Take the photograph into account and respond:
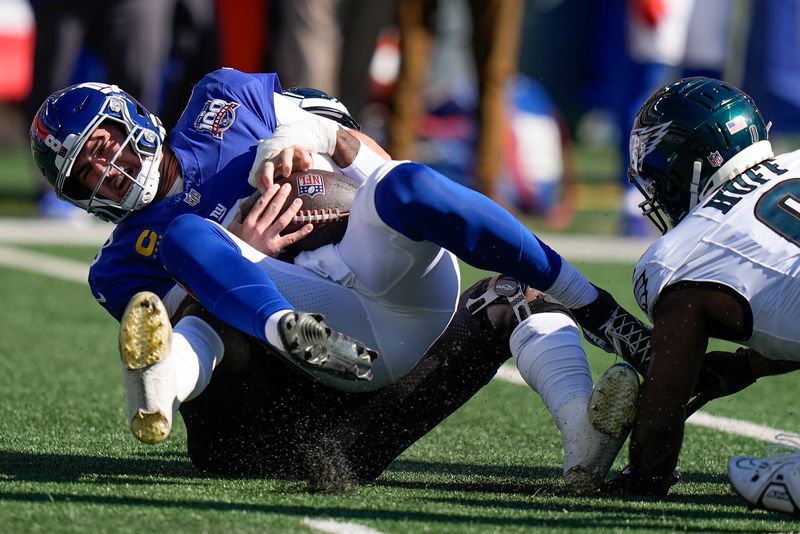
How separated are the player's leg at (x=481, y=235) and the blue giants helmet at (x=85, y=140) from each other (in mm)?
678

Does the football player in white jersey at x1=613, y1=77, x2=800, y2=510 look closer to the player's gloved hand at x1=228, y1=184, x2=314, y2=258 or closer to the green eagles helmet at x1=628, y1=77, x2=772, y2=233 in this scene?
the green eagles helmet at x1=628, y1=77, x2=772, y2=233

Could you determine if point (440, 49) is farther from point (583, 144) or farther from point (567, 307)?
point (567, 307)

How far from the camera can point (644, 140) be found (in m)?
3.23

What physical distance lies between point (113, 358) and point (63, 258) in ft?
7.81

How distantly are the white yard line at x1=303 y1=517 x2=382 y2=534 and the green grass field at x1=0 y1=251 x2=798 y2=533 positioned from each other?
20 mm

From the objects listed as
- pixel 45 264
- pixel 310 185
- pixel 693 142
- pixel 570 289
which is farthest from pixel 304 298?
pixel 45 264

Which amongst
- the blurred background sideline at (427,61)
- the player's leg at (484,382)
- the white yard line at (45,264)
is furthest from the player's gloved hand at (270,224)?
the blurred background sideline at (427,61)

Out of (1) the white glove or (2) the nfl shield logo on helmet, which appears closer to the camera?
(2) the nfl shield logo on helmet

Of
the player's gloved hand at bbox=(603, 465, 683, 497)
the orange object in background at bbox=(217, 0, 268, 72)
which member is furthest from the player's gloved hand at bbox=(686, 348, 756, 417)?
the orange object in background at bbox=(217, 0, 268, 72)

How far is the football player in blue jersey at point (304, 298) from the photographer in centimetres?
292

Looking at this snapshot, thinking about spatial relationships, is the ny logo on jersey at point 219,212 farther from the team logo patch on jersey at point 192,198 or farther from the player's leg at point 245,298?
the player's leg at point 245,298

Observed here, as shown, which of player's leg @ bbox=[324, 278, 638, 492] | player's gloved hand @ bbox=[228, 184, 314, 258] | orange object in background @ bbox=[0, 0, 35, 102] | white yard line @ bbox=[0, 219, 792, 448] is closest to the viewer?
player's leg @ bbox=[324, 278, 638, 492]

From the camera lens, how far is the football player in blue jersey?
2.92 m

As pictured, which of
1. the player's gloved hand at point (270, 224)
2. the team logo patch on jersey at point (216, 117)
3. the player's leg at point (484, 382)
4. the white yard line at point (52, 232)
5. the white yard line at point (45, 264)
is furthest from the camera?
the white yard line at point (52, 232)
